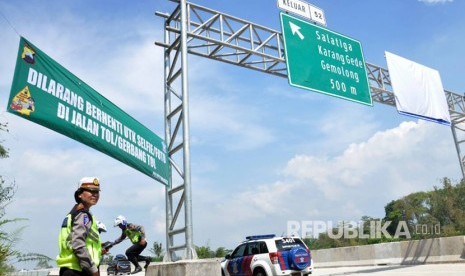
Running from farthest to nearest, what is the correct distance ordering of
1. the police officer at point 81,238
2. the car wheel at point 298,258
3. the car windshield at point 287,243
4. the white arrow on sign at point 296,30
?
the white arrow on sign at point 296,30 → the car windshield at point 287,243 → the car wheel at point 298,258 → the police officer at point 81,238

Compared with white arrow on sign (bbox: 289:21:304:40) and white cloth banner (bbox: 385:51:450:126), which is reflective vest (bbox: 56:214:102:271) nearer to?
white arrow on sign (bbox: 289:21:304:40)

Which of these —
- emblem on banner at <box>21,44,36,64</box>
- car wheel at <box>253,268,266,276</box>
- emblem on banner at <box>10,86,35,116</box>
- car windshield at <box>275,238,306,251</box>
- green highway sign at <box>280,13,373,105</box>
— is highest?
green highway sign at <box>280,13,373,105</box>

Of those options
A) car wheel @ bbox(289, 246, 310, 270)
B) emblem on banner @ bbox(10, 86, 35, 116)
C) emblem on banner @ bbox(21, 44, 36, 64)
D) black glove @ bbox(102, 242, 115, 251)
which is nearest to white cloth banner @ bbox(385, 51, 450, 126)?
car wheel @ bbox(289, 246, 310, 270)

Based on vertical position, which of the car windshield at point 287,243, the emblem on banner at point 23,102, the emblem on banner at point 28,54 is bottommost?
the car windshield at point 287,243

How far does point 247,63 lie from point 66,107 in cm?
883

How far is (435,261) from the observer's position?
755 inches

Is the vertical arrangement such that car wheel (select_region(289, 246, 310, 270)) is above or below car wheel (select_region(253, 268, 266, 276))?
above

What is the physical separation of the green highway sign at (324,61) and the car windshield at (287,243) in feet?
16.0

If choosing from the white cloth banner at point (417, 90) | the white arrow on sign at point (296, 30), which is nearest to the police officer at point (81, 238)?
the white arrow on sign at point (296, 30)

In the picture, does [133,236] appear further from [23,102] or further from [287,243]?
[287,243]

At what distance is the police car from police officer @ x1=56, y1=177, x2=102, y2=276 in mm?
9695

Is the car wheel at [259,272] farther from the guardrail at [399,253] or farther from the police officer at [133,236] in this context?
the guardrail at [399,253]

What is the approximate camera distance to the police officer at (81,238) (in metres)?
3.79

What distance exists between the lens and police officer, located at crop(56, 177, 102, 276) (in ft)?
12.4
